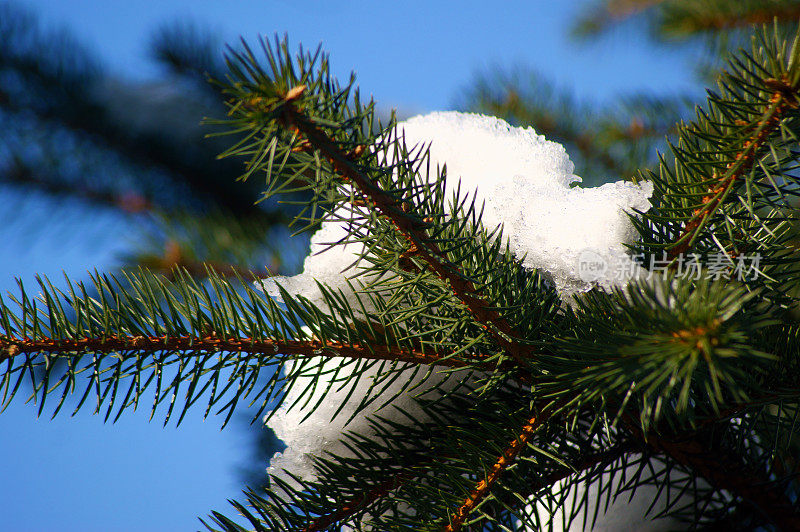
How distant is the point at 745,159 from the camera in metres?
0.33

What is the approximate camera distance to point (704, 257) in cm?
38

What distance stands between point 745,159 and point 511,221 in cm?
15

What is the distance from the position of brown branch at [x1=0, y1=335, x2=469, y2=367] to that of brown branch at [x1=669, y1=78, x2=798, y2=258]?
16 centimetres

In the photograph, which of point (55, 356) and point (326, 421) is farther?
point (326, 421)

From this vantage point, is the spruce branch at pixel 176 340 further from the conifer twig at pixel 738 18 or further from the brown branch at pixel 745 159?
the conifer twig at pixel 738 18

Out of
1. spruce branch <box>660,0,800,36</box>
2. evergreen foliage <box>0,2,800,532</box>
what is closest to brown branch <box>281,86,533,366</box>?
evergreen foliage <box>0,2,800,532</box>

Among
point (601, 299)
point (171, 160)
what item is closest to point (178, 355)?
point (601, 299)

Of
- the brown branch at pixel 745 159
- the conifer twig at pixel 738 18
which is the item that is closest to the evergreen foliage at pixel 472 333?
the brown branch at pixel 745 159

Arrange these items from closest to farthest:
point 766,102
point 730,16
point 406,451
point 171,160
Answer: point 766,102 → point 406,451 → point 730,16 → point 171,160

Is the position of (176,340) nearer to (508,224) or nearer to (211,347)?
(211,347)

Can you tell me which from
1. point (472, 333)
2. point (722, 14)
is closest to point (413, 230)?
point (472, 333)

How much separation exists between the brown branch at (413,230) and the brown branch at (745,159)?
4.6 inches

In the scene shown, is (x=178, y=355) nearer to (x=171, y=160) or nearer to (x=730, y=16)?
(x=171, y=160)

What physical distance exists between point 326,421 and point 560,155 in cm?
30
